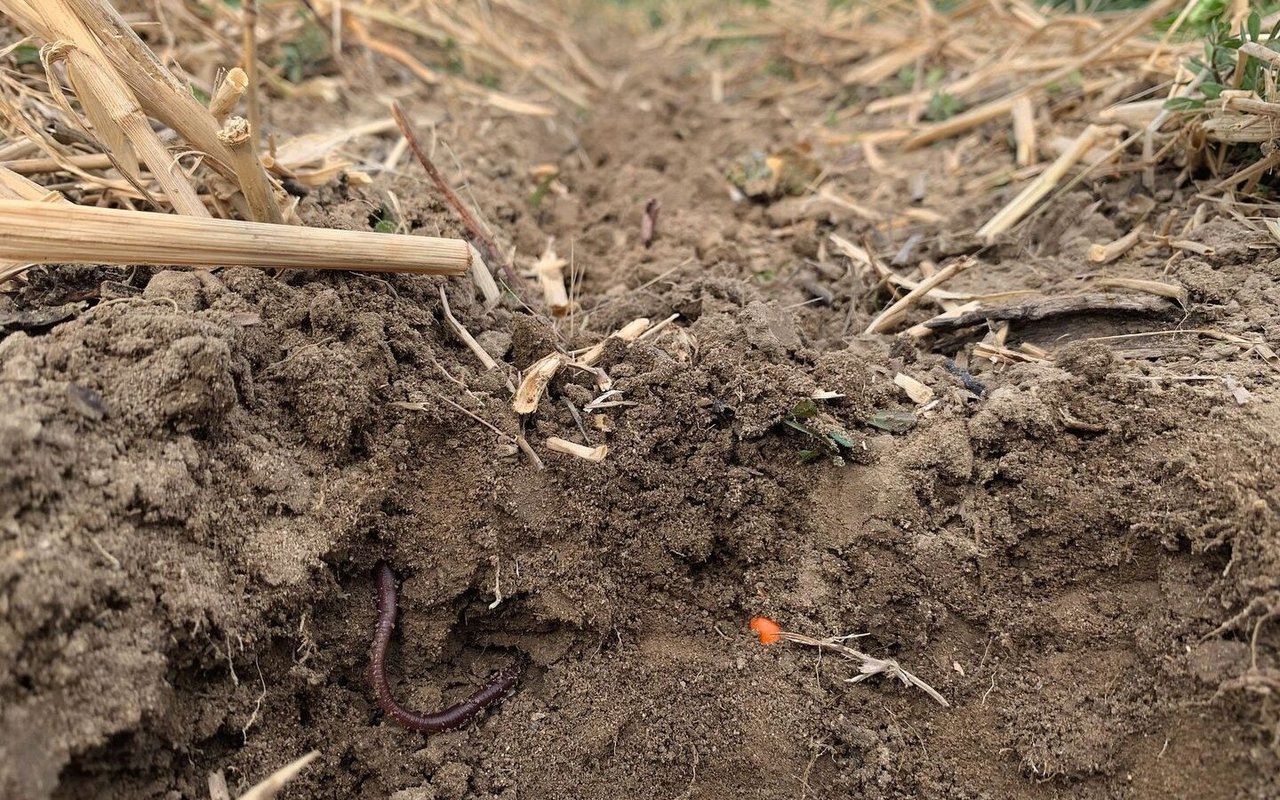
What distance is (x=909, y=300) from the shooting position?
3.15m

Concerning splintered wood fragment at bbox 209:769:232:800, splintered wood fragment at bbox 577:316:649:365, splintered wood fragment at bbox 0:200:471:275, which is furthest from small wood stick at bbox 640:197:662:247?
splintered wood fragment at bbox 209:769:232:800

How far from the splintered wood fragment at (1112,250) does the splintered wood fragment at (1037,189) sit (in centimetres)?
45

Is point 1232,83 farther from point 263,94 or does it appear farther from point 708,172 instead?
point 263,94

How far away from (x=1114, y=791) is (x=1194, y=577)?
0.60 meters

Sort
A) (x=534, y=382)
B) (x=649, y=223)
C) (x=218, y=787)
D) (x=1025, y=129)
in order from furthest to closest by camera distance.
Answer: (x=1025, y=129) < (x=649, y=223) < (x=534, y=382) < (x=218, y=787)

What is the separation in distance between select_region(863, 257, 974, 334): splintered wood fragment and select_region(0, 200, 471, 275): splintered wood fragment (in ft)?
5.04

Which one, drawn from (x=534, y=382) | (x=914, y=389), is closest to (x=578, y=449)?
(x=534, y=382)

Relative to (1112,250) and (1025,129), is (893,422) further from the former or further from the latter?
(1025,129)

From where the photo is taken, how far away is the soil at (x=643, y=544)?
80.7 inches

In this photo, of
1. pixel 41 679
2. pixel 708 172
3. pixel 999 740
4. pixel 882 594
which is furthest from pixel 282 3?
pixel 999 740

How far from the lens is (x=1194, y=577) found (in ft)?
7.29

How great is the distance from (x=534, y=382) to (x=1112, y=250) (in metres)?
2.22

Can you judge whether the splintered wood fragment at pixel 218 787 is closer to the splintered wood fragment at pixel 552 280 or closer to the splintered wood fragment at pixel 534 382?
the splintered wood fragment at pixel 534 382

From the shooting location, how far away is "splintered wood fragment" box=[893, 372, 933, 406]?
8.93 ft
